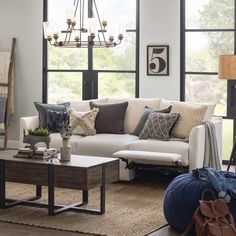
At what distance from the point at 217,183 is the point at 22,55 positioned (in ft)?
17.9

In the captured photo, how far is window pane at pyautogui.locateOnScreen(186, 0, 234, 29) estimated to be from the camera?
818cm

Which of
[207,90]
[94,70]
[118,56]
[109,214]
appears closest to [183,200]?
[109,214]

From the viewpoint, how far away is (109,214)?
5.48 metres

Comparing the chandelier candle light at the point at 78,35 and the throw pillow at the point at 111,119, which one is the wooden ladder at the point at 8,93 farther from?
the chandelier candle light at the point at 78,35

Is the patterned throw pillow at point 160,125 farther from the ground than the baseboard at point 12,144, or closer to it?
farther from the ground

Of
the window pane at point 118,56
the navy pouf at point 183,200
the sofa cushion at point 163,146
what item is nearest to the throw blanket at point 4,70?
the window pane at point 118,56

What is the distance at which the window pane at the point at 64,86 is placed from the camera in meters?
9.29

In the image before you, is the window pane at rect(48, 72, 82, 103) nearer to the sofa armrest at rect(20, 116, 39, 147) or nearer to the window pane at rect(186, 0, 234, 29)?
the sofa armrest at rect(20, 116, 39, 147)

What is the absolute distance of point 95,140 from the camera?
7.16m

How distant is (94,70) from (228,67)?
2.89m

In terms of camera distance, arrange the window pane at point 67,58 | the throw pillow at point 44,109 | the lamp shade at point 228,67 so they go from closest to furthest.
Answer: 1. the lamp shade at point 228,67
2. the throw pillow at point 44,109
3. the window pane at point 67,58

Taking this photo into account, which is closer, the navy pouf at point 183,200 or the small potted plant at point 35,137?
the navy pouf at point 183,200

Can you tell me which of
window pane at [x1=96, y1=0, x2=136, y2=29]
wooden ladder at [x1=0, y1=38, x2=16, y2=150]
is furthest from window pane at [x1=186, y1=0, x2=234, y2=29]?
wooden ladder at [x1=0, y1=38, x2=16, y2=150]

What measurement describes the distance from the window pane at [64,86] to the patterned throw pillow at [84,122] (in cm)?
166
